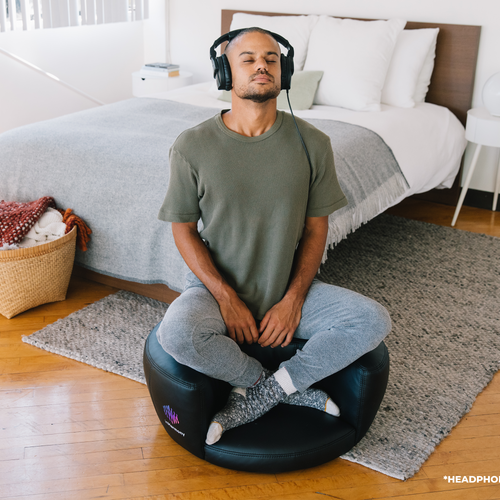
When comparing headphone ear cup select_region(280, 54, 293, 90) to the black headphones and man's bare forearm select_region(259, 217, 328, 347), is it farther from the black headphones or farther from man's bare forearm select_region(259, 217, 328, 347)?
man's bare forearm select_region(259, 217, 328, 347)

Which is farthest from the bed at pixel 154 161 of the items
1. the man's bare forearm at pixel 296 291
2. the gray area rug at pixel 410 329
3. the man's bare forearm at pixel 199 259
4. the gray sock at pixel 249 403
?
the gray sock at pixel 249 403

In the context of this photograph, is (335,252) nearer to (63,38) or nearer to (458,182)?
(458,182)

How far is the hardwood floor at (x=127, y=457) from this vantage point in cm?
141

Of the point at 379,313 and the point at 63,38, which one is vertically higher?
the point at 63,38

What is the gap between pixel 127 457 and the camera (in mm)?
1513

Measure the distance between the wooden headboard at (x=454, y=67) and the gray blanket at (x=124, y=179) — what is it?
0.94 m

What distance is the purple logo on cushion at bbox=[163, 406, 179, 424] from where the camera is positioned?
146 cm

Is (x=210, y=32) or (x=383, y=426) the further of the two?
(x=210, y=32)

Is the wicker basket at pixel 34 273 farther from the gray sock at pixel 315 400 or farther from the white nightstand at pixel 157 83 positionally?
the white nightstand at pixel 157 83

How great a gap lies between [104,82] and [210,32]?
891 mm

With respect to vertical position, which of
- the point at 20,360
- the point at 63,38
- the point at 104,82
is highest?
the point at 63,38

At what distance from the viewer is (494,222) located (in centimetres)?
322

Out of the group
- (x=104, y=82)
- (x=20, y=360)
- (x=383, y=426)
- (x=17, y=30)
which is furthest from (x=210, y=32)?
(x=383, y=426)

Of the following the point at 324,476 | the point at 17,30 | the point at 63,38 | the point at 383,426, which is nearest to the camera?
the point at 324,476
